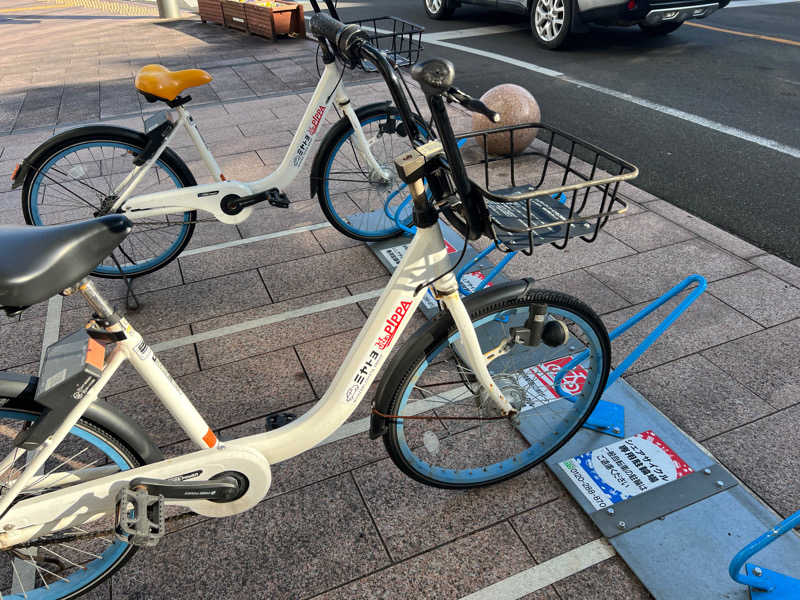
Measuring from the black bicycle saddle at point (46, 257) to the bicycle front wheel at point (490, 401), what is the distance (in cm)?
97

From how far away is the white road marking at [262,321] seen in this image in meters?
3.37

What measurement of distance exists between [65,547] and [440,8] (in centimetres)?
1147

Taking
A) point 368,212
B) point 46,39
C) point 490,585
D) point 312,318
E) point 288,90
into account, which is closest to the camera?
point 490,585

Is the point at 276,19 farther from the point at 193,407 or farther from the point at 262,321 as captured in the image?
the point at 193,407

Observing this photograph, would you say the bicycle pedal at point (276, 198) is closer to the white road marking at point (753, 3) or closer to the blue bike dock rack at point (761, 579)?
the blue bike dock rack at point (761, 579)

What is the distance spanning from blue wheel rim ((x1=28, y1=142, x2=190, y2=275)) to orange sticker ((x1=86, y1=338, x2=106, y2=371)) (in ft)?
6.12

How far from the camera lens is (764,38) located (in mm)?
9320

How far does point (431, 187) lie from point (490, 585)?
1.43 m

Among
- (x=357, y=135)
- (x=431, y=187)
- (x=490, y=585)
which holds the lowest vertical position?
(x=490, y=585)

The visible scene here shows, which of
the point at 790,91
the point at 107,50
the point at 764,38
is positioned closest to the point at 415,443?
the point at 790,91

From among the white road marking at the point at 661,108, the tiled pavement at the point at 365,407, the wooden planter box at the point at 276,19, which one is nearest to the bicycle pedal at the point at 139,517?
the tiled pavement at the point at 365,407

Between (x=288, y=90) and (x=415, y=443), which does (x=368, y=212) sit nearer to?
(x=415, y=443)

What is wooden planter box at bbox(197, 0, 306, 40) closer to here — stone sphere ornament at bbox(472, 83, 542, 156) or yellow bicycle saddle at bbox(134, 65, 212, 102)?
stone sphere ornament at bbox(472, 83, 542, 156)

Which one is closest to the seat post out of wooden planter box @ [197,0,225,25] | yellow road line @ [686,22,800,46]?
yellow road line @ [686,22,800,46]
